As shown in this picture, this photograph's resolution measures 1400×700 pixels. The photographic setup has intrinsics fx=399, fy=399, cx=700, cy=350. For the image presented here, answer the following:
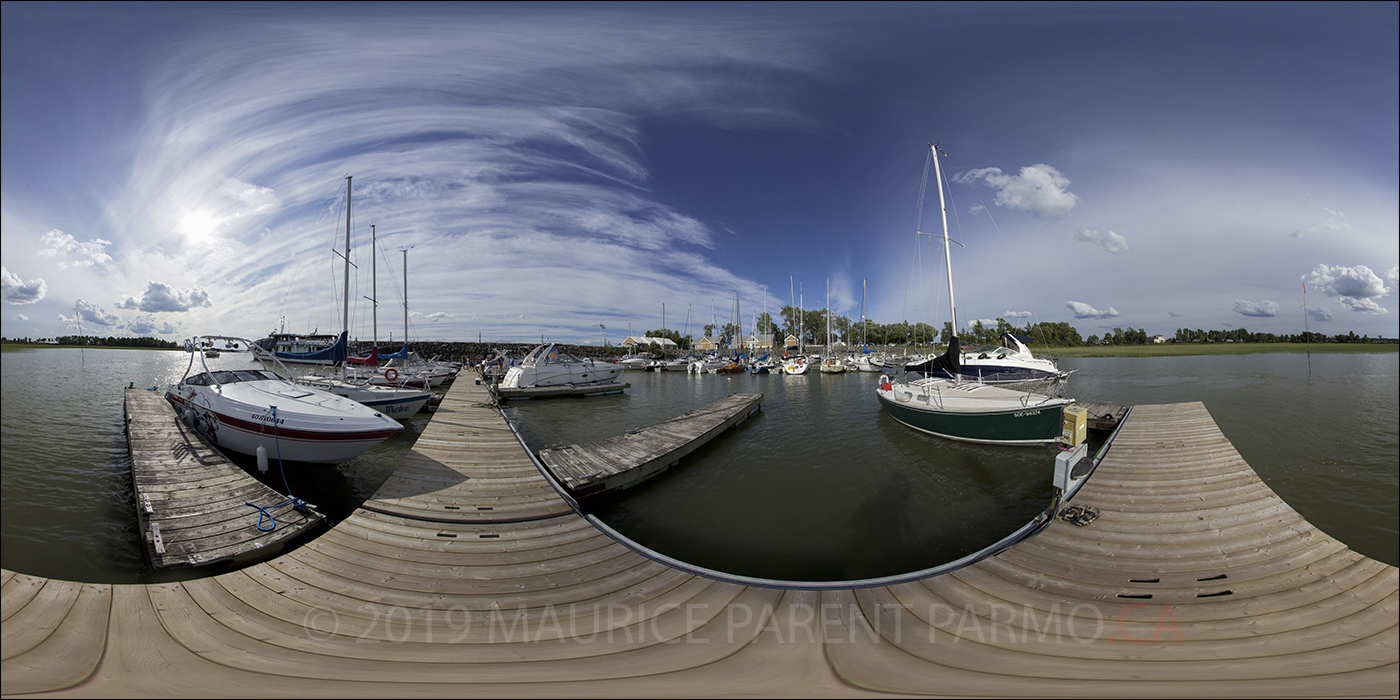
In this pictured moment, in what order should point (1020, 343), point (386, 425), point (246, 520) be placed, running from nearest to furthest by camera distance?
point (246, 520) < point (386, 425) < point (1020, 343)

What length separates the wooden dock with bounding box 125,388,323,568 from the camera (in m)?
5.14

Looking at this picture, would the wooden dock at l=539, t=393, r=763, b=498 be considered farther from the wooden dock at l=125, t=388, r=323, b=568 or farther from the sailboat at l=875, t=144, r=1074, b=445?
the sailboat at l=875, t=144, r=1074, b=445

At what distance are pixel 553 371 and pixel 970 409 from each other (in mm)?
23484

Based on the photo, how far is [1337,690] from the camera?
282cm

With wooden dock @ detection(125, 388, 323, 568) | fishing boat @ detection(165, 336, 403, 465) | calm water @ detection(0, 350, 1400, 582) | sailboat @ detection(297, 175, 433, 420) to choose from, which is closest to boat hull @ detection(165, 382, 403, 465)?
fishing boat @ detection(165, 336, 403, 465)

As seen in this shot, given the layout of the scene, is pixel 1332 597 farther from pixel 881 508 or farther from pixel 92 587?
pixel 92 587

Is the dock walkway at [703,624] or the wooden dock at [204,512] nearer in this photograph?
the dock walkway at [703,624]

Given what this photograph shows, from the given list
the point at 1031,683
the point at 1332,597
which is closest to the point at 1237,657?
the point at 1031,683

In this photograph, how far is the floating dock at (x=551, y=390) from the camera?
84.9 feet

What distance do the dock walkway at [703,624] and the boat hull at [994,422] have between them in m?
6.84

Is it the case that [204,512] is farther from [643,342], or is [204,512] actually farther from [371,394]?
[643,342]

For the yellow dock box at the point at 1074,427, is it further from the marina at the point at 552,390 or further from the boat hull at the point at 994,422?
the marina at the point at 552,390

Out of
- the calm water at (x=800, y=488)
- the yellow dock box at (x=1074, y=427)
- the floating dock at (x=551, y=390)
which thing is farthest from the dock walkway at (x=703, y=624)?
the floating dock at (x=551, y=390)

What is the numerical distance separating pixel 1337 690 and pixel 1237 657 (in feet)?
1.42
